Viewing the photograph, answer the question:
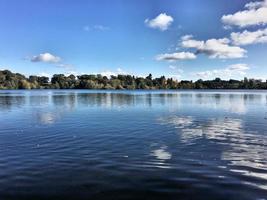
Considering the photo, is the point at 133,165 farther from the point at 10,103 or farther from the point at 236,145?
the point at 10,103

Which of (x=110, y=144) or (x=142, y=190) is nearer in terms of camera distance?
(x=142, y=190)

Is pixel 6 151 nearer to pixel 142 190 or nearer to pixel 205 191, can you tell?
pixel 142 190

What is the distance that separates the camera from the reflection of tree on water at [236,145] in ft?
54.2

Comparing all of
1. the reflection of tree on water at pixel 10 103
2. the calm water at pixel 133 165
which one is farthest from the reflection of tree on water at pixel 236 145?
the reflection of tree on water at pixel 10 103

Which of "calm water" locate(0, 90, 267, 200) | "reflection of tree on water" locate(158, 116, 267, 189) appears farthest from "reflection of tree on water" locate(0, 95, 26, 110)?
"reflection of tree on water" locate(158, 116, 267, 189)

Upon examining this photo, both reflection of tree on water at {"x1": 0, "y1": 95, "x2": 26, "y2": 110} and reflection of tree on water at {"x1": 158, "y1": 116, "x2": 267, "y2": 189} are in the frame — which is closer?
reflection of tree on water at {"x1": 158, "y1": 116, "x2": 267, "y2": 189}

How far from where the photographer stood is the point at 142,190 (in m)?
13.2

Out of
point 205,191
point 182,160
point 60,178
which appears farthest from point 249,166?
point 60,178

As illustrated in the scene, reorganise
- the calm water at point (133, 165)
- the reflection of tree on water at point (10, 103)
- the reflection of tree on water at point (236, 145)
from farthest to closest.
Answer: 1. the reflection of tree on water at point (10, 103)
2. the reflection of tree on water at point (236, 145)
3. the calm water at point (133, 165)

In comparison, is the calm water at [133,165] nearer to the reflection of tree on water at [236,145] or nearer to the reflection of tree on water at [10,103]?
the reflection of tree on water at [236,145]

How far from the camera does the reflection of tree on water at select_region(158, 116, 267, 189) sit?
1653 cm

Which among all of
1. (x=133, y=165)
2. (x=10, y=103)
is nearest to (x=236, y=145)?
(x=133, y=165)

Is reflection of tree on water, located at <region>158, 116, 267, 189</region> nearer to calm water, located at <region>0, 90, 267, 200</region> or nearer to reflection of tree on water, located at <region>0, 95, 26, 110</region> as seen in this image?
calm water, located at <region>0, 90, 267, 200</region>

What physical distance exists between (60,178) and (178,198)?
19.7 feet
